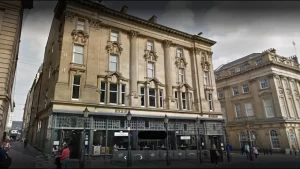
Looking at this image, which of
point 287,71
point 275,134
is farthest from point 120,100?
point 287,71

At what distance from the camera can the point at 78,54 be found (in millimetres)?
21625

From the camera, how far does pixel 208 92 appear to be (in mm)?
30297

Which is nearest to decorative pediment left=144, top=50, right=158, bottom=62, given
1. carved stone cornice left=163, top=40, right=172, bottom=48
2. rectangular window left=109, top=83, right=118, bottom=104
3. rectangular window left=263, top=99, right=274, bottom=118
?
carved stone cornice left=163, top=40, right=172, bottom=48

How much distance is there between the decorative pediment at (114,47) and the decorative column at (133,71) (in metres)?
1.68

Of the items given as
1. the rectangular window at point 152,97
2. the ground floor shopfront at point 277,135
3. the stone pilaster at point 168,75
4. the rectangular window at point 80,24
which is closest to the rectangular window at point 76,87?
the rectangular window at point 80,24

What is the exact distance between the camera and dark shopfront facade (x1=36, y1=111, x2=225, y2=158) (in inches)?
712

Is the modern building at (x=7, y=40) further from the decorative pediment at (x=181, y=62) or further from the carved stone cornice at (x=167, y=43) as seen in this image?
the decorative pediment at (x=181, y=62)

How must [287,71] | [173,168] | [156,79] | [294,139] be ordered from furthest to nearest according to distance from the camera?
[287,71] → [294,139] → [156,79] → [173,168]

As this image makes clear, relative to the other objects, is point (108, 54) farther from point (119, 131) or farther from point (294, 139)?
point (294, 139)

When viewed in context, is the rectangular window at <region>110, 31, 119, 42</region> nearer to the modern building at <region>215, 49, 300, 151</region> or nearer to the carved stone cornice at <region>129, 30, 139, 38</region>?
the carved stone cornice at <region>129, 30, 139, 38</region>

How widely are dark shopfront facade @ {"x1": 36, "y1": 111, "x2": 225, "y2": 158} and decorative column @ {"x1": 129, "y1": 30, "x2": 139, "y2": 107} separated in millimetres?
2082

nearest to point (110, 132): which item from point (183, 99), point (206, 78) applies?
point (183, 99)

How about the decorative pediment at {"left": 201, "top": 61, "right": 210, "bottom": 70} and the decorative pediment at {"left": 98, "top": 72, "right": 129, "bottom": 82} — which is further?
the decorative pediment at {"left": 201, "top": 61, "right": 210, "bottom": 70}

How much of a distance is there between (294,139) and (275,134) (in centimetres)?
365
